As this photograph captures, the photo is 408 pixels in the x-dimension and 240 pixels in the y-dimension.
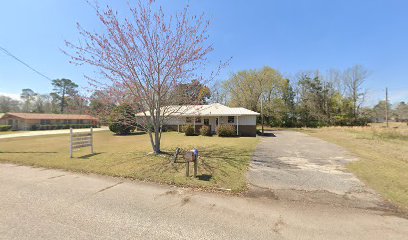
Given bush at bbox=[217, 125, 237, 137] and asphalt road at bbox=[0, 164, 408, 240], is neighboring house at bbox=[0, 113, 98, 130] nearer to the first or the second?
bush at bbox=[217, 125, 237, 137]

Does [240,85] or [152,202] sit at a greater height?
[240,85]

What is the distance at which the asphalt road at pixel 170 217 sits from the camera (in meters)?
3.15

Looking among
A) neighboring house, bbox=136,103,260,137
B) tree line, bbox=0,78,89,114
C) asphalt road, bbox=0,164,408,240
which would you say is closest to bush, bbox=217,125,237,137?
neighboring house, bbox=136,103,260,137

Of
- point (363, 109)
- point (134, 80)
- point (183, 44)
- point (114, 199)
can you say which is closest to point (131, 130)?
point (134, 80)

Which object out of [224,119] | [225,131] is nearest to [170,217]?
[225,131]

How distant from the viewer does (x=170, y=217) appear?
145 inches

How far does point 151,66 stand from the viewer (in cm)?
905

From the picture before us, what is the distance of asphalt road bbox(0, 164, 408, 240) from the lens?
10.3 feet

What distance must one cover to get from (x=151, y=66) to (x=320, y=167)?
8.70 metres

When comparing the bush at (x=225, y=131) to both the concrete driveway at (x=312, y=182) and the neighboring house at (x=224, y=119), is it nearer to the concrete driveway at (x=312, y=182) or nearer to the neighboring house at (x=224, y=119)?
the neighboring house at (x=224, y=119)

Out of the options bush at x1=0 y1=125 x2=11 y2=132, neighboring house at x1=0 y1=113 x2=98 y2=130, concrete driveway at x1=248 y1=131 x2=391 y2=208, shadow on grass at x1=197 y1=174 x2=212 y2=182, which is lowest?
concrete driveway at x1=248 y1=131 x2=391 y2=208

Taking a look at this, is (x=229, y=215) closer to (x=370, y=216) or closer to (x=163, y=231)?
(x=163, y=231)

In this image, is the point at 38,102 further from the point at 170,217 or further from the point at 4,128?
the point at 170,217

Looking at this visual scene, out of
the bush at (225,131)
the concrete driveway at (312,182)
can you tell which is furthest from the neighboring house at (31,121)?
the concrete driveway at (312,182)
